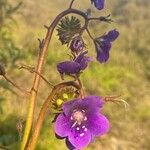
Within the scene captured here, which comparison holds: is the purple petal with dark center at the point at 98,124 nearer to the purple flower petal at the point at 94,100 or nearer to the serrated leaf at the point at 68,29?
the purple flower petal at the point at 94,100

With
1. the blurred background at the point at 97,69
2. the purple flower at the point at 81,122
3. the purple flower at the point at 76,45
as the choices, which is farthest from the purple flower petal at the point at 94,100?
the blurred background at the point at 97,69

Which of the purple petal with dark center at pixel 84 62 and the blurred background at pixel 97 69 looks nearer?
the purple petal with dark center at pixel 84 62

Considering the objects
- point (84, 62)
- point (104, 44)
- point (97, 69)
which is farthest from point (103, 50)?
point (97, 69)

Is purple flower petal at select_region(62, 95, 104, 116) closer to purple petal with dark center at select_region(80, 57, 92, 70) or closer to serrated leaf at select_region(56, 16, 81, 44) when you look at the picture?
purple petal with dark center at select_region(80, 57, 92, 70)

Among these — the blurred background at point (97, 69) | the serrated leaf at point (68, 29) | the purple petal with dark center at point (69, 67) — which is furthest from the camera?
the blurred background at point (97, 69)

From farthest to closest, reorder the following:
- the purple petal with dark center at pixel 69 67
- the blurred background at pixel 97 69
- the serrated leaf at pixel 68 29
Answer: the blurred background at pixel 97 69 → the serrated leaf at pixel 68 29 → the purple petal with dark center at pixel 69 67

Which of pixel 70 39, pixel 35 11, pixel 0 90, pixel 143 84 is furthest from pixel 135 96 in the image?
pixel 70 39

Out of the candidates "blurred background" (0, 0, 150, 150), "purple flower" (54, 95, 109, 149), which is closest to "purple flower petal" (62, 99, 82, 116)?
"purple flower" (54, 95, 109, 149)
